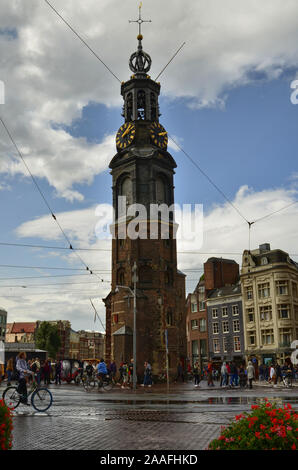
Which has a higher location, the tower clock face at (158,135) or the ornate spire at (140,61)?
the ornate spire at (140,61)

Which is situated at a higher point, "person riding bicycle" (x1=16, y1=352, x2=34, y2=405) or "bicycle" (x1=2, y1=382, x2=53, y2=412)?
"person riding bicycle" (x1=16, y1=352, x2=34, y2=405)

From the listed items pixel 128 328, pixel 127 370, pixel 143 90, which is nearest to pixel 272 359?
pixel 128 328

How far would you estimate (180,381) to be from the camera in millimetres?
45094

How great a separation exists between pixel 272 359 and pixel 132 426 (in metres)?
50.2

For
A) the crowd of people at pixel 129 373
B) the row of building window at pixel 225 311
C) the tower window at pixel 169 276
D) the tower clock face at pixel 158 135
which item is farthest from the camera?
the row of building window at pixel 225 311

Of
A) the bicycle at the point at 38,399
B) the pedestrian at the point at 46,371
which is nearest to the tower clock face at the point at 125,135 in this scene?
the pedestrian at the point at 46,371

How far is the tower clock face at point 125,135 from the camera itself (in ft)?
168

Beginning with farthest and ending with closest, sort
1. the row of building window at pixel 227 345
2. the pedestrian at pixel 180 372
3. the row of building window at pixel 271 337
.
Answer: the row of building window at pixel 227 345 < the row of building window at pixel 271 337 < the pedestrian at pixel 180 372

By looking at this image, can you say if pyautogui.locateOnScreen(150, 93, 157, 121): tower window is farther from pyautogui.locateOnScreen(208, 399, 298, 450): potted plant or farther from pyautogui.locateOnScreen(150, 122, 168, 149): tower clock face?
pyautogui.locateOnScreen(208, 399, 298, 450): potted plant

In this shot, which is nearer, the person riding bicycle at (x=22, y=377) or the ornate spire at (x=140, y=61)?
the person riding bicycle at (x=22, y=377)

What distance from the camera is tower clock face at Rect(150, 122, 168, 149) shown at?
5159 centimetres

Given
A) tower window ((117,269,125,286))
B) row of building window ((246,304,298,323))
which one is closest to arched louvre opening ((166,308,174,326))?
tower window ((117,269,125,286))

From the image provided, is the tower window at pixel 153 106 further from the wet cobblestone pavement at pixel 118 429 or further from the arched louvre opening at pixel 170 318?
the wet cobblestone pavement at pixel 118 429

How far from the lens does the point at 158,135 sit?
52062 mm
